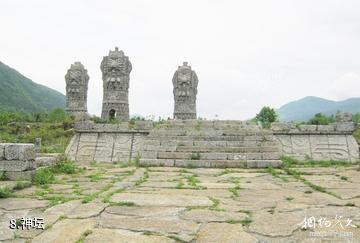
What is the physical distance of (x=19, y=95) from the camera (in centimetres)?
5941

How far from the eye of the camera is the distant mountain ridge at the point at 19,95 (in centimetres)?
5499

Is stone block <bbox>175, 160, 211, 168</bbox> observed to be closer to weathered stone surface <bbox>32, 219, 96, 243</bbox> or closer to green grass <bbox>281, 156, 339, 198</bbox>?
green grass <bbox>281, 156, 339, 198</bbox>

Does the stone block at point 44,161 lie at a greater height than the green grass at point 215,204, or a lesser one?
greater

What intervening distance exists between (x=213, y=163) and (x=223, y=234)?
6.02 metres

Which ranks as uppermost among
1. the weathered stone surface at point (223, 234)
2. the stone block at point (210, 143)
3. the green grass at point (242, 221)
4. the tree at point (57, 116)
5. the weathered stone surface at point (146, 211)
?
the tree at point (57, 116)

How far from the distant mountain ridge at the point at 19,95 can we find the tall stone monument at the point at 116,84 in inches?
1090

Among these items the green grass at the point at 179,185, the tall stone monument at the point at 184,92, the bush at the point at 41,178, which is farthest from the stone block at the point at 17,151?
the tall stone monument at the point at 184,92

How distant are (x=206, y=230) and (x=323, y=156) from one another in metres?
8.99

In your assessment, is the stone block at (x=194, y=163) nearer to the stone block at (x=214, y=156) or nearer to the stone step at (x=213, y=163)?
the stone step at (x=213, y=163)

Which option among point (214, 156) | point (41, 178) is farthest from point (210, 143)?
point (41, 178)

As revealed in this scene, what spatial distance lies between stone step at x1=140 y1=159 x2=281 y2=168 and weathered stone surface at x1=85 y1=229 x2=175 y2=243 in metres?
5.99

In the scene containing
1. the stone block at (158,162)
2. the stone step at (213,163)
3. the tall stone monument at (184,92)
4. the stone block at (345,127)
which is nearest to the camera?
the stone step at (213,163)

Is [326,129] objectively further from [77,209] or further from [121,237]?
[121,237]

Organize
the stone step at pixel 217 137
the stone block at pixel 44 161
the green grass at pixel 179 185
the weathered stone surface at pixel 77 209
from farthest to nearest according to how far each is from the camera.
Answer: the stone step at pixel 217 137, the stone block at pixel 44 161, the green grass at pixel 179 185, the weathered stone surface at pixel 77 209
